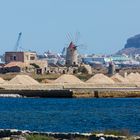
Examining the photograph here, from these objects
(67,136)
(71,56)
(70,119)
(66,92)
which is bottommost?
(70,119)

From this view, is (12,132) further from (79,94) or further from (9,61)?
(9,61)

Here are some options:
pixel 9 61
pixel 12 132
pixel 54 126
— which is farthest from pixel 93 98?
pixel 9 61

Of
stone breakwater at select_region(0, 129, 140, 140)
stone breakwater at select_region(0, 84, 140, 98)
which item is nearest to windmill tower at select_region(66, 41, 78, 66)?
stone breakwater at select_region(0, 84, 140, 98)

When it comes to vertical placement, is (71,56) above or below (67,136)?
above

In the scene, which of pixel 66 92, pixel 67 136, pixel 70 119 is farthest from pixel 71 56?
pixel 67 136

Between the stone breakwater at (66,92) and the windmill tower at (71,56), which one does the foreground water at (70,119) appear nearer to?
the stone breakwater at (66,92)

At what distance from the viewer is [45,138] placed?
22.0 meters

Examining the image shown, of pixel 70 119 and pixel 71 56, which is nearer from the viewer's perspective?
pixel 70 119

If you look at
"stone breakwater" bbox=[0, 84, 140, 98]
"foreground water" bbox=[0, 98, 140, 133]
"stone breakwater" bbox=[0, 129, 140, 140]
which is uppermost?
"stone breakwater" bbox=[0, 84, 140, 98]

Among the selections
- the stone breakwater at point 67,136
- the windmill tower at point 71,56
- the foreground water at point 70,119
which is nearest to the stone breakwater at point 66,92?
the foreground water at point 70,119

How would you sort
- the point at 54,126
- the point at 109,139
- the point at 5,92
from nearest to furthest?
1. the point at 109,139
2. the point at 54,126
3. the point at 5,92

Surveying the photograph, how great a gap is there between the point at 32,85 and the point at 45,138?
7483cm

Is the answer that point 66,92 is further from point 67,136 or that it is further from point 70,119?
point 67,136

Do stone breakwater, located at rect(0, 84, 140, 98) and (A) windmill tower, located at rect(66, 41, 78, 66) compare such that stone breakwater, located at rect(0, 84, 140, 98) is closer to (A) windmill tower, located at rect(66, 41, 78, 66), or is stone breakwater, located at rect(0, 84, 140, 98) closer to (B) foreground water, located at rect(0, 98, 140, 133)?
(B) foreground water, located at rect(0, 98, 140, 133)
